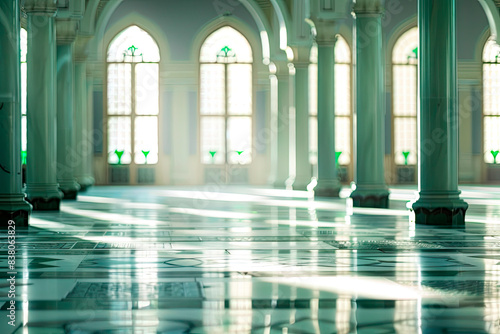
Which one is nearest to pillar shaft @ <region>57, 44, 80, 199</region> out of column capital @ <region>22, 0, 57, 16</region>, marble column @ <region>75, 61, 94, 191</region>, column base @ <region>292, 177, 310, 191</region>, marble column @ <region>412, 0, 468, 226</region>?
marble column @ <region>75, 61, 94, 191</region>

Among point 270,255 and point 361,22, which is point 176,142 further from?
point 270,255

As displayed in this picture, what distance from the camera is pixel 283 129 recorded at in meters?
28.2

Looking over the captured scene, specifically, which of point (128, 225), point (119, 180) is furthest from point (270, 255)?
point (119, 180)

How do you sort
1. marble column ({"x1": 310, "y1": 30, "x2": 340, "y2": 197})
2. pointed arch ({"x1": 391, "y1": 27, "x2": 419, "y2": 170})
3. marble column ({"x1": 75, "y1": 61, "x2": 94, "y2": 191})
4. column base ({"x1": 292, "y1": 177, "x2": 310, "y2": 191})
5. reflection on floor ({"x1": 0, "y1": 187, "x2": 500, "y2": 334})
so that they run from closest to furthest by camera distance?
reflection on floor ({"x1": 0, "y1": 187, "x2": 500, "y2": 334}), marble column ({"x1": 310, "y1": 30, "x2": 340, "y2": 197}), marble column ({"x1": 75, "y1": 61, "x2": 94, "y2": 191}), column base ({"x1": 292, "y1": 177, "x2": 310, "y2": 191}), pointed arch ({"x1": 391, "y1": 27, "x2": 419, "y2": 170})

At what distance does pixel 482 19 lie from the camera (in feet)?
113

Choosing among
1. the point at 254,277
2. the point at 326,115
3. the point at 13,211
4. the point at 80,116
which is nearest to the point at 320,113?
the point at 326,115

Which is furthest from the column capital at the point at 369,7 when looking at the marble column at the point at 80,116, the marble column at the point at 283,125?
the marble column at the point at 283,125

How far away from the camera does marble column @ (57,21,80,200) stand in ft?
68.7

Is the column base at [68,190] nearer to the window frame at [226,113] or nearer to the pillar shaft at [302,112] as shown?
the pillar shaft at [302,112]

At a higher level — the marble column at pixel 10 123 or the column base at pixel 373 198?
the marble column at pixel 10 123

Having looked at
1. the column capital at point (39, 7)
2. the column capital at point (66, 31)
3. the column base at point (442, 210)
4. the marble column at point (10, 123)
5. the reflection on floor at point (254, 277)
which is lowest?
the reflection on floor at point (254, 277)

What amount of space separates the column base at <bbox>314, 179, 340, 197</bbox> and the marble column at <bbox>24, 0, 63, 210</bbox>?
8286 millimetres

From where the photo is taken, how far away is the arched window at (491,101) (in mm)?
34438

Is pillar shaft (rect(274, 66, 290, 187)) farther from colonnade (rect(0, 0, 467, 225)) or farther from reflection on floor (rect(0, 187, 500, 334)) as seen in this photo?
reflection on floor (rect(0, 187, 500, 334))
